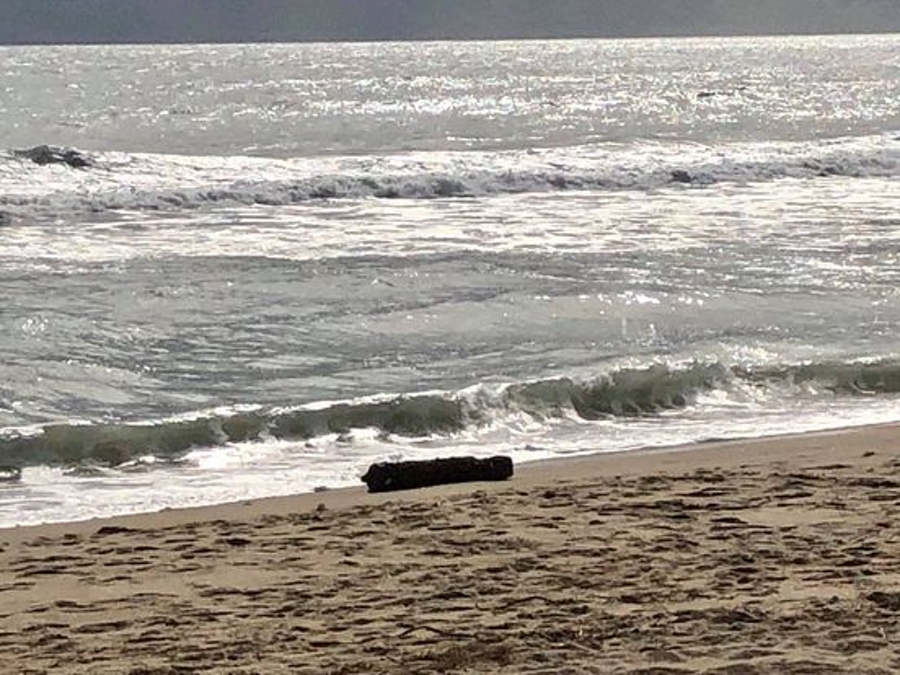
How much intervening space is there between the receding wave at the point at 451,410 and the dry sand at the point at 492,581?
1.57 metres

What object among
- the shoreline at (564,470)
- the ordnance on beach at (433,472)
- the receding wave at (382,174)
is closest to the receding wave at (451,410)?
the shoreline at (564,470)

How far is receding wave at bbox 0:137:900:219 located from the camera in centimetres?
2745

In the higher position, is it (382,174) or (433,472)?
(382,174)

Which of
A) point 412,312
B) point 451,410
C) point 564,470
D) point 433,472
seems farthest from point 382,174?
point 433,472

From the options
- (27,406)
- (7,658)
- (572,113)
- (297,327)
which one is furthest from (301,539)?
(572,113)

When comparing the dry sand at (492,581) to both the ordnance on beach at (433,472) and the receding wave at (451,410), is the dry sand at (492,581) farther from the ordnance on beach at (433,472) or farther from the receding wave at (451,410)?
the receding wave at (451,410)

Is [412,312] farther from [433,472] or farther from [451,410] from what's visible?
[433,472]

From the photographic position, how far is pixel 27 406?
1005 centimetres

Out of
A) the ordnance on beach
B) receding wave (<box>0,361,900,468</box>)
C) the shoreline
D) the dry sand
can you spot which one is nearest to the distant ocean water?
receding wave (<box>0,361,900,468</box>)

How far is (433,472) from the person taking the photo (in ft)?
26.9

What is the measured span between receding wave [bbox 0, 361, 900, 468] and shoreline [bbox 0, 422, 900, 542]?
1.10m

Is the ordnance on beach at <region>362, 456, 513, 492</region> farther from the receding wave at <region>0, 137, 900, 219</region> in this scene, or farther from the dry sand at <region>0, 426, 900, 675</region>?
the receding wave at <region>0, 137, 900, 219</region>

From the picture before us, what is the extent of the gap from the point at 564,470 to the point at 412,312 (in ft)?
17.8

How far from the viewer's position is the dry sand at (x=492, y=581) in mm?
4875
